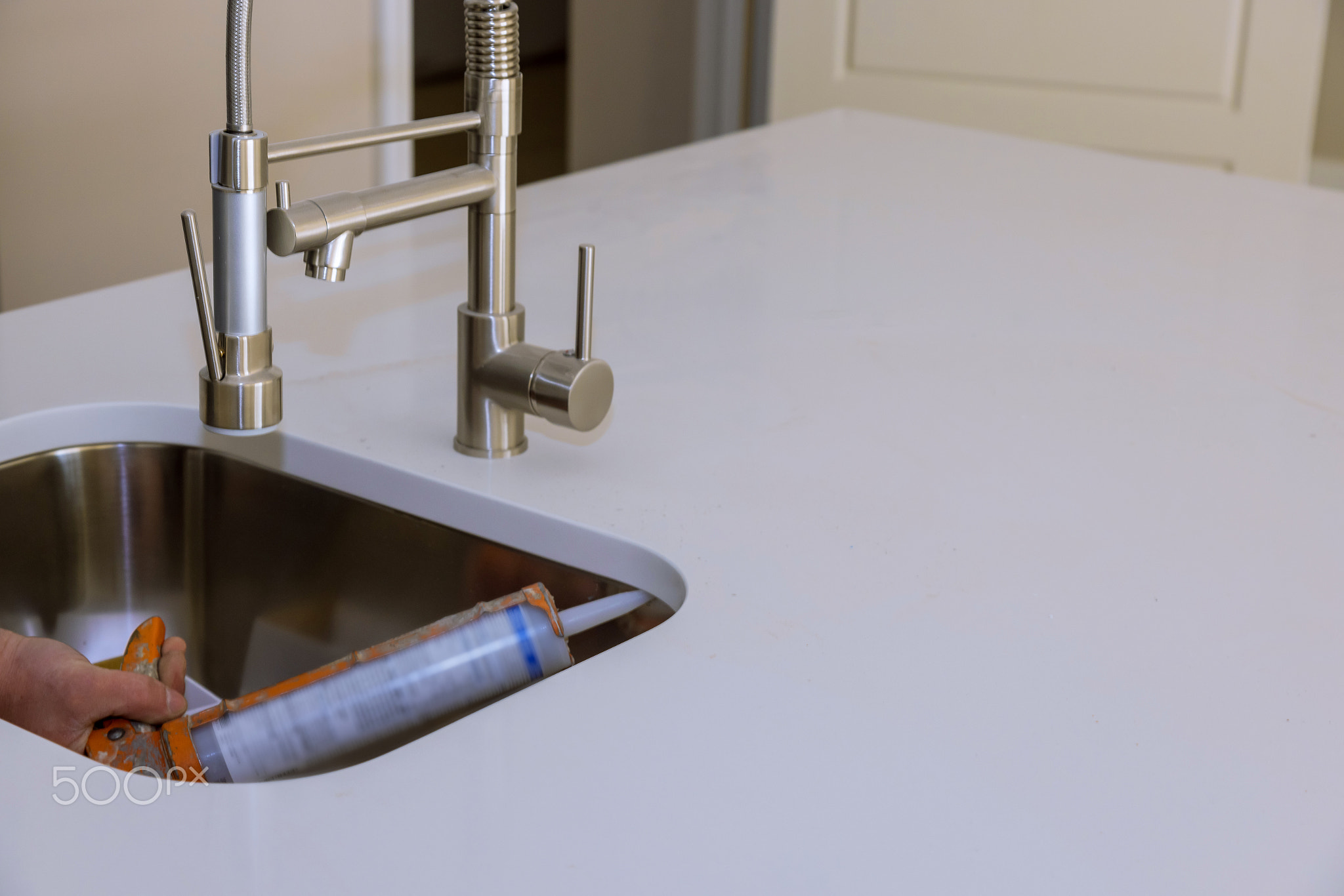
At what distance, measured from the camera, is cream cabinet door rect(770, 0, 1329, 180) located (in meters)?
2.67

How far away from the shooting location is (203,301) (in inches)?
21.4

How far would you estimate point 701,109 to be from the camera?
396cm

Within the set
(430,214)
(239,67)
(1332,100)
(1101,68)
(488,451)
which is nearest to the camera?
(239,67)

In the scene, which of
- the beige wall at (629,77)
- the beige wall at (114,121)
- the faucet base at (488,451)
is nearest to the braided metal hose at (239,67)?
the faucet base at (488,451)

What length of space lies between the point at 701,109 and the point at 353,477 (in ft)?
11.1

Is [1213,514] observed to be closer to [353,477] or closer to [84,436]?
[353,477]

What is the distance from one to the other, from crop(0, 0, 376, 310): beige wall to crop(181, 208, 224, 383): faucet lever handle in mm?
1454

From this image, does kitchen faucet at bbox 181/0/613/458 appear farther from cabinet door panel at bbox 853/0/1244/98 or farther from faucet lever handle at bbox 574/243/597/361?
cabinet door panel at bbox 853/0/1244/98

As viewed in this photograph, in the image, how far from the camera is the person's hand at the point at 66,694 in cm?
58

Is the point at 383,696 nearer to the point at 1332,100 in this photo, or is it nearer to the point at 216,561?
the point at 216,561

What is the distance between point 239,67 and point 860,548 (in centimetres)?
38

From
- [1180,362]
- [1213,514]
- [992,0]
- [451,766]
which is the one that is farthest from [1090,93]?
[451,766]

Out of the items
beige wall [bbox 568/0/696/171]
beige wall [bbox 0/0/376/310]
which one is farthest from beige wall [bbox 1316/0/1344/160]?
beige wall [bbox 0/0/376/310]

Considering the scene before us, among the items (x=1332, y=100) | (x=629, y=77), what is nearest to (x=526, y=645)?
(x=629, y=77)
